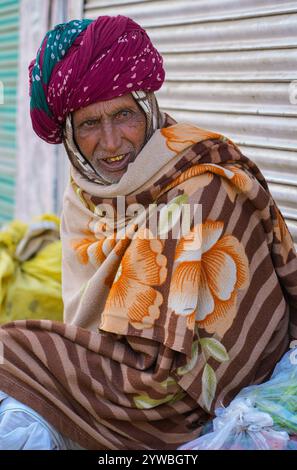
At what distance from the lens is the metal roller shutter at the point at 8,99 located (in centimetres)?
550

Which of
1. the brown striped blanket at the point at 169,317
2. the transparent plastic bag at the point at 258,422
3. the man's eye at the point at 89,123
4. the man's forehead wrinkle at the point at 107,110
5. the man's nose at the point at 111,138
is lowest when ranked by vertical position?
the transparent plastic bag at the point at 258,422

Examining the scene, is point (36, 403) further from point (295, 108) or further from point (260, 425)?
point (295, 108)

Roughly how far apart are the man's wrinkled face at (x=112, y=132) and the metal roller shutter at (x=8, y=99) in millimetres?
2993

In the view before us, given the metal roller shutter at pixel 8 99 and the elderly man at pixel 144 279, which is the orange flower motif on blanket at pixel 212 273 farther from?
the metal roller shutter at pixel 8 99

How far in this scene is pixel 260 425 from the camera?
2.30 metres

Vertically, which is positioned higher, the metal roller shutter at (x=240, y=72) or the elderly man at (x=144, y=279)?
the metal roller shutter at (x=240, y=72)

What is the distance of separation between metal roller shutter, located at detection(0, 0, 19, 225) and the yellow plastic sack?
1.71 m

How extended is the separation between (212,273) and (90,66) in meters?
0.78

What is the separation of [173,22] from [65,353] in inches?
82.3

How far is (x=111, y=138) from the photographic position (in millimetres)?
2619

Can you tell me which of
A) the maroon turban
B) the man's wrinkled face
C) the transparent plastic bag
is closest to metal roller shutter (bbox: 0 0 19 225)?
the maroon turban

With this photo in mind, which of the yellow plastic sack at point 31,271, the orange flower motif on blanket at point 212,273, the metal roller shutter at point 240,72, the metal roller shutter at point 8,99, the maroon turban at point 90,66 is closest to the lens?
the orange flower motif on blanket at point 212,273

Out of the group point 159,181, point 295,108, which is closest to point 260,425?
point 159,181

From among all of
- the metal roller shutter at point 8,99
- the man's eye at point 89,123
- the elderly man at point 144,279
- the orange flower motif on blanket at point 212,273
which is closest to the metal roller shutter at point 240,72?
the elderly man at point 144,279
